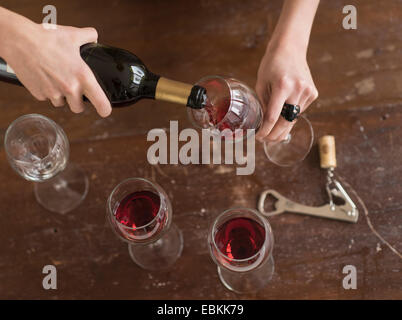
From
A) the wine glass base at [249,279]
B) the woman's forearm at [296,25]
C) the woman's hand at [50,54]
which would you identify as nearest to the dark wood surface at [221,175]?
the wine glass base at [249,279]

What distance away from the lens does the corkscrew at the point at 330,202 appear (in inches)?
33.6

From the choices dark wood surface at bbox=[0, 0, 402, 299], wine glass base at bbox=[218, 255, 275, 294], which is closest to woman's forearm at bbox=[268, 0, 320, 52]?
dark wood surface at bbox=[0, 0, 402, 299]

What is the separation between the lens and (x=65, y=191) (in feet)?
2.99

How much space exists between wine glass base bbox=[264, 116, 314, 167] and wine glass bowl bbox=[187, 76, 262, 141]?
5.9 inches

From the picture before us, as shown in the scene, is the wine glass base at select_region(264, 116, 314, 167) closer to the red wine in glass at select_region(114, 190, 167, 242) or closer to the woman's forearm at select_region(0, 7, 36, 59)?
the red wine in glass at select_region(114, 190, 167, 242)

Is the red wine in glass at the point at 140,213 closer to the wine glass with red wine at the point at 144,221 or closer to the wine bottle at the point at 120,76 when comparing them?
the wine glass with red wine at the point at 144,221

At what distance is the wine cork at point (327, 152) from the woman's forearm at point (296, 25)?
0.66 feet

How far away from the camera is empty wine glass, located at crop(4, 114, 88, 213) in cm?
79

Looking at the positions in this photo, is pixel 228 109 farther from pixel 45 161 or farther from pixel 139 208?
pixel 45 161

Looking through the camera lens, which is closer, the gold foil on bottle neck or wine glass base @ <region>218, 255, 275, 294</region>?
the gold foil on bottle neck

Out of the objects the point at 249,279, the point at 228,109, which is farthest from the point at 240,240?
the point at 228,109

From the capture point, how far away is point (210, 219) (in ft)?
2.88

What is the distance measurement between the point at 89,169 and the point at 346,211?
22.3 inches
